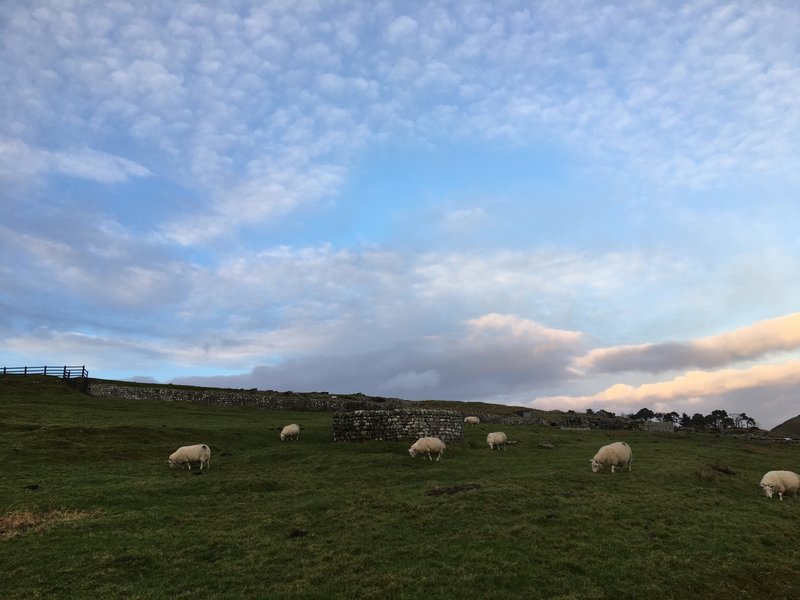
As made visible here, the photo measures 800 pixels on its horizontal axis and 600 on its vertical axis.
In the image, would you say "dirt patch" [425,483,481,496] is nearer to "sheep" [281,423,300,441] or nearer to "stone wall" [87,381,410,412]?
"sheep" [281,423,300,441]

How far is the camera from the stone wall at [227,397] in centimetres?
5897

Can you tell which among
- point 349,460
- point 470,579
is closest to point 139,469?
point 349,460

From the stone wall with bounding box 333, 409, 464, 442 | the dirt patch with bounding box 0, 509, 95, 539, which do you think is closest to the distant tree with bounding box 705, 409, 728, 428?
the stone wall with bounding box 333, 409, 464, 442

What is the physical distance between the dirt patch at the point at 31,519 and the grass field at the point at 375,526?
71mm

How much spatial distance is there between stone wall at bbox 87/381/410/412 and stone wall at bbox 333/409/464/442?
76.4 ft

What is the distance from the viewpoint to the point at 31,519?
678 inches

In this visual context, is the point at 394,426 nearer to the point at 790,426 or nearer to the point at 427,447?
the point at 427,447

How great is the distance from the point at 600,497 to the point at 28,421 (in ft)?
125

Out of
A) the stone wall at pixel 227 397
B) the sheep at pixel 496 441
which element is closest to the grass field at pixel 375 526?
the sheep at pixel 496 441

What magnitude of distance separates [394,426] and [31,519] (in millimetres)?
21340

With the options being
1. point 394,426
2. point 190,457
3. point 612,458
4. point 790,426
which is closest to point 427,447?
point 394,426

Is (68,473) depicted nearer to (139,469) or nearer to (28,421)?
(139,469)

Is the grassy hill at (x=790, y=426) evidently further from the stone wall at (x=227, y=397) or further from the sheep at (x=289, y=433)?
the sheep at (x=289, y=433)

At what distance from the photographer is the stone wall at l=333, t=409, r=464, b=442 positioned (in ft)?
113
